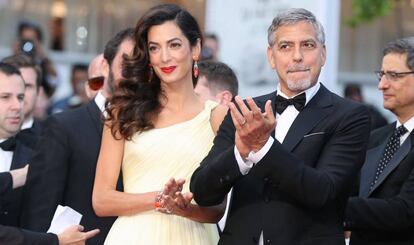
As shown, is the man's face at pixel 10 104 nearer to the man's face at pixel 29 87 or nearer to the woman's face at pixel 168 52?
the man's face at pixel 29 87

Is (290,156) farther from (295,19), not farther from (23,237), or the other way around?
(23,237)

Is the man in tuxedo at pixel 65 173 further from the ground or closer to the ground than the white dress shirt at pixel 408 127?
closer to the ground

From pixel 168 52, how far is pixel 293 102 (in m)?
0.78

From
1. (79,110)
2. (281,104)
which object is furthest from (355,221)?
(79,110)

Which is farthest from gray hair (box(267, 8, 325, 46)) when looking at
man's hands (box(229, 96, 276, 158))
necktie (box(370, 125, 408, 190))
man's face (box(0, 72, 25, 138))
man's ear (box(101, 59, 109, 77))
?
man's face (box(0, 72, 25, 138))

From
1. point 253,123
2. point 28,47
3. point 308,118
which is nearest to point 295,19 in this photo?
point 308,118

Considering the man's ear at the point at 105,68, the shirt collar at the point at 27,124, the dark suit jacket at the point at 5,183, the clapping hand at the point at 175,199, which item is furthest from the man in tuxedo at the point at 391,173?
the shirt collar at the point at 27,124

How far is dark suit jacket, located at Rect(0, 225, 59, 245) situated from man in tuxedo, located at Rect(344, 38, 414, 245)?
1.58 metres

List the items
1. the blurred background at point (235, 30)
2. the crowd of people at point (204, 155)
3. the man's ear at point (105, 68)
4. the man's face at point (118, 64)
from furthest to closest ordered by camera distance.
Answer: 1. the blurred background at point (235, 30)
2. the man's ear at point (105, 68)
3. the man's face at point (118, 64)
4. the crowd of people at point (204, 155)

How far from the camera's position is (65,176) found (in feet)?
16.8

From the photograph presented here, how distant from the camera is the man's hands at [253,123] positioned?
381 centimetres

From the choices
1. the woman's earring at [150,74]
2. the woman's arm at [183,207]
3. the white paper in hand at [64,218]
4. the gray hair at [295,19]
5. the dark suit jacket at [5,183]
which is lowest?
the white paper in hand at [64,218]

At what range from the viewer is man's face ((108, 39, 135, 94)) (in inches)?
216

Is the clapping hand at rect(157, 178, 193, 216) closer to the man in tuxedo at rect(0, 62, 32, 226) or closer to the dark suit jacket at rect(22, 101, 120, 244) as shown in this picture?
the dark suit jacket at rect(22, 101, 120, 244)
